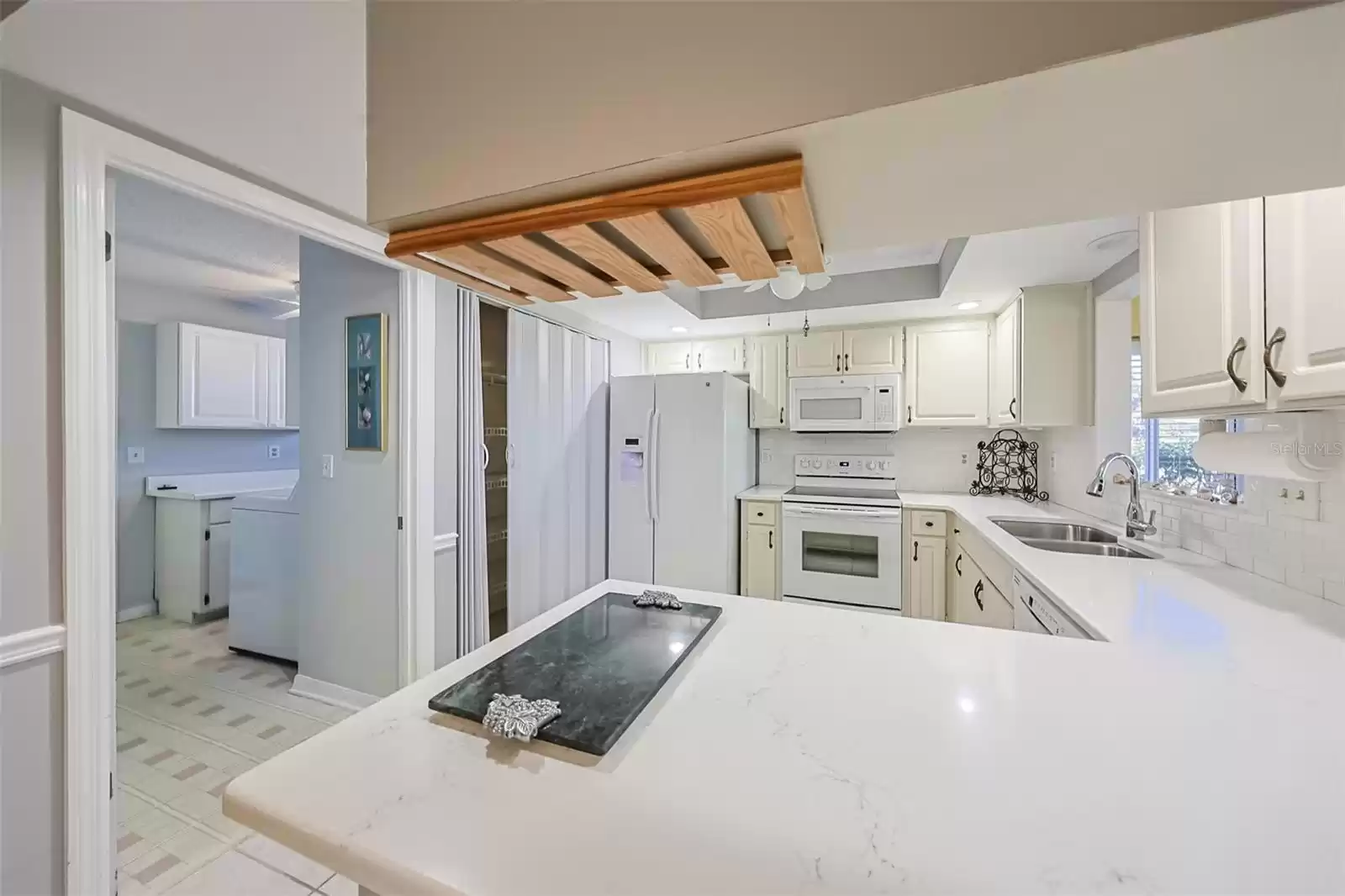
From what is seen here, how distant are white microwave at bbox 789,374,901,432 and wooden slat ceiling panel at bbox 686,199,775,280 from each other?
2.93 metres

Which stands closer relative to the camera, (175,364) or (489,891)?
(489,891)

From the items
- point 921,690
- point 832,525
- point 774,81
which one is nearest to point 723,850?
point 921,690

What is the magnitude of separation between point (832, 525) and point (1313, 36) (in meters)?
2.98

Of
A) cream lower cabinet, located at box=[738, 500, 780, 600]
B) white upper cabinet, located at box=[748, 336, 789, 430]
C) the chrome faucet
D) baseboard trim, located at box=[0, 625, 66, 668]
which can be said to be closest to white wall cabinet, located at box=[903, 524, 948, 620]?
cream lower cabinet, located at box=[738, 500, 780, 600]

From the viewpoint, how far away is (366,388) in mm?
2203

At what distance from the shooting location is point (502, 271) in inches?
26.1

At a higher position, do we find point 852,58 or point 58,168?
point 58,168

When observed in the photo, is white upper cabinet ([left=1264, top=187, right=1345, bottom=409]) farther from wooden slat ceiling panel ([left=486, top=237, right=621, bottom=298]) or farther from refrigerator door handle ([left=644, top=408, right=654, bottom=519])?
refrigerator door handle ([left=644, top=408, right=654, bottom=519])

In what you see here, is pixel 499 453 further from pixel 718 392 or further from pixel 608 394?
pixel 718 392

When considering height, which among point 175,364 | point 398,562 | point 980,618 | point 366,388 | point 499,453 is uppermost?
point 175,364

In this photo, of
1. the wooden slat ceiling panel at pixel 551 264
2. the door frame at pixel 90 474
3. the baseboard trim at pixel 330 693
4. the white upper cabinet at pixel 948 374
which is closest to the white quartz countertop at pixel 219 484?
the baseboard trim at pixel 330 693

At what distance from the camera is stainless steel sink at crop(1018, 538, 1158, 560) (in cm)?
185

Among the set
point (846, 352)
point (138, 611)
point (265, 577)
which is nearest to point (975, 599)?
point (846, 352)

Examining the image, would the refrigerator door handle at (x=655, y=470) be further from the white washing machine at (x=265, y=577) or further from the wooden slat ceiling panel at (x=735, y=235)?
the wooden slat ceiling panel at (x=735, y=235)
